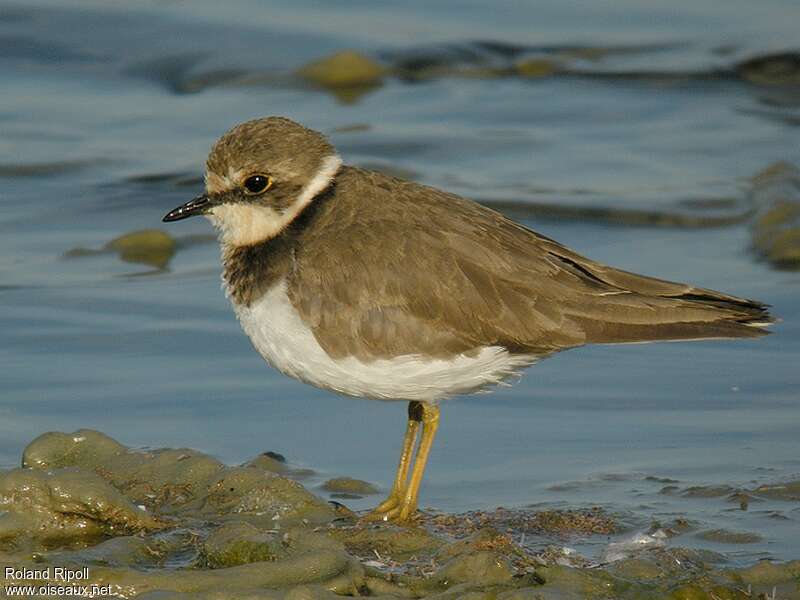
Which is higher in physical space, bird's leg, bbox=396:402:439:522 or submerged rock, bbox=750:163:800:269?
submerged rock, bbox=750:163:800:269

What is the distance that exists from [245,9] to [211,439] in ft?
28.8

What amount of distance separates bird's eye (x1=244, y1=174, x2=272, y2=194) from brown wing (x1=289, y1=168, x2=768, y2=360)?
33cm

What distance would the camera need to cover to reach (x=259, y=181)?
688 centimetres

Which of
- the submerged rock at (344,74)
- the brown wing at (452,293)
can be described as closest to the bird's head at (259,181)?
the brown wing at (452,293)

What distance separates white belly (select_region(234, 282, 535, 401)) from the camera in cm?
638

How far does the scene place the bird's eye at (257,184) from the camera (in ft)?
22.5

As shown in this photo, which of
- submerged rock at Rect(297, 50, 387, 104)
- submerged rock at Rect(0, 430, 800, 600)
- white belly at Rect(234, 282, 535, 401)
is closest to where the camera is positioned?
submerged rock at Rect(0, 430, 800, 600)

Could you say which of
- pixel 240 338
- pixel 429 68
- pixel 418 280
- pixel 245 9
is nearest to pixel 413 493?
pixel 418 280

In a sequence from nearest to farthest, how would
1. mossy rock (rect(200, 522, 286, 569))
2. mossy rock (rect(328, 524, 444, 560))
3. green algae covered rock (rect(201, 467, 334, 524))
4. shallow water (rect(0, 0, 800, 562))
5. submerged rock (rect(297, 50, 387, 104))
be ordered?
mossy rock (rect(200, 522, 286, 569)) < mossy rock (rect(328, 524, 444, 560)) < green algae covered rock (rect(201, 467, 334, 524)) < shallow water (rect(0, 0, 800, 562)) < submerged rock (rect(297, 50, 387, 104))

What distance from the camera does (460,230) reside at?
664 cm
